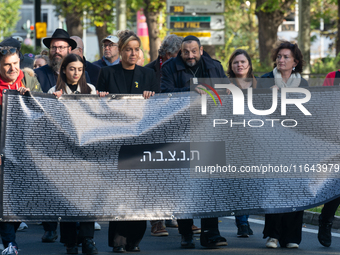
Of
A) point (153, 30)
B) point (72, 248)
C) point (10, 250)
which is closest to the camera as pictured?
point (10, 250)

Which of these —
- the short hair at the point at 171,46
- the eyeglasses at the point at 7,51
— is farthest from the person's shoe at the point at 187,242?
the short hair at the point at 171,46

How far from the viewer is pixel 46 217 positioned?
668cm

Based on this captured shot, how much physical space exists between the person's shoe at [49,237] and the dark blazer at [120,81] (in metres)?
1.72

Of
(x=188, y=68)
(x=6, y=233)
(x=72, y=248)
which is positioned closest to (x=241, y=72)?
(x=188, y=68)

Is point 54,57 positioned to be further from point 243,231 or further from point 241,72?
point 243,231

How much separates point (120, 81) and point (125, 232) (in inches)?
62.1

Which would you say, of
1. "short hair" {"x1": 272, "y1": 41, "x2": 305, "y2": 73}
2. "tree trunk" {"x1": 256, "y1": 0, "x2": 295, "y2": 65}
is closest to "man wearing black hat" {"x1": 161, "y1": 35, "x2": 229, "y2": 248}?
"short hair" {"x1": 272, "y1": 41, "x2": 305, "y2": 73}

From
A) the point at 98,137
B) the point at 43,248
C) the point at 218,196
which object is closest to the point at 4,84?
the point at 98,137

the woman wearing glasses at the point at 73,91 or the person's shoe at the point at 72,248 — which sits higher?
the woman wearing glasses at the point at 73,91

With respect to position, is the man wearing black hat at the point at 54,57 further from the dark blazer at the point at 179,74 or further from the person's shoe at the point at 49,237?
the person's shoe at the point at 49,237

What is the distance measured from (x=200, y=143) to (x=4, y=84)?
1.99 metres

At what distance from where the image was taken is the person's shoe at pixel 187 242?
23.9ft

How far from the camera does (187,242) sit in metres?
7.29

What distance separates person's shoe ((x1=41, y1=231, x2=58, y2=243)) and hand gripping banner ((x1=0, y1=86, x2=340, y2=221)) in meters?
1.15
